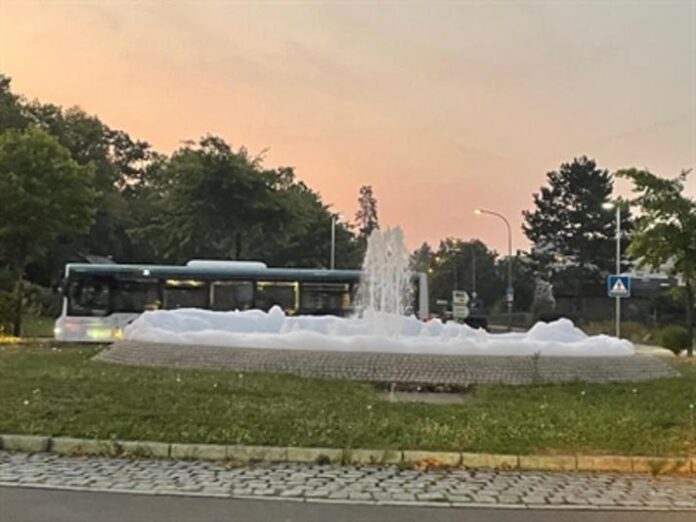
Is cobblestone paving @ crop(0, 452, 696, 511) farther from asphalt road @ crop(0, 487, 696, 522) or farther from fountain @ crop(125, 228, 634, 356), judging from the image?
fountain @ crop(125, 228, 634, 356)

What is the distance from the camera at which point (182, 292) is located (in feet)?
97.1

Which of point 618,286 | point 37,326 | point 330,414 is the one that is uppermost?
point 618,286

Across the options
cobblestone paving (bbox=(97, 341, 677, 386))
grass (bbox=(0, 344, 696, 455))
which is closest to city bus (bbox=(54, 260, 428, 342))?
cobblestone paving (bbox=(97, 341, 677, 386))

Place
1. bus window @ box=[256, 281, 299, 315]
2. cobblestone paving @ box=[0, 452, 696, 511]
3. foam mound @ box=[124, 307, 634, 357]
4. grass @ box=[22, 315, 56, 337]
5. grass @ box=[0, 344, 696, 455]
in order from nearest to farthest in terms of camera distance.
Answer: cobblestone paving @ box=[0, 452, 696, 511] < grass @ box=[0, 344, 696, 455] < foam mound @ box=[124, 307, 634, 357] < bus window @ box=[256, 281, 299, 315] < grass @ box=[22, 315, 56, 337]

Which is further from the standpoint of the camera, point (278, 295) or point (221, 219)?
point (221, 219)

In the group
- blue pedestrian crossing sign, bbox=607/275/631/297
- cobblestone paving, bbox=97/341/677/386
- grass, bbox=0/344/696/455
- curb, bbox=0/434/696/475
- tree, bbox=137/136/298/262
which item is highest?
tree, bbox=137/136/298/262

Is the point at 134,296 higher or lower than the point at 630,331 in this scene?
higher

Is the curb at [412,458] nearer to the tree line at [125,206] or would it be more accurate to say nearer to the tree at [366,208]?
the tree line at [125,206]

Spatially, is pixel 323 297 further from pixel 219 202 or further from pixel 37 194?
pixel 219 202

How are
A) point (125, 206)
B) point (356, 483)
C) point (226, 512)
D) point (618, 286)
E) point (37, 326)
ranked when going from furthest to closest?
1. point (125, 206)
2. point (37, 326)
3. point (618, 286)
4. point (356, 483)
5. point (226, 512)

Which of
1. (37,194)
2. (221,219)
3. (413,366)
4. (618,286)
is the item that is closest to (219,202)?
(221,219)

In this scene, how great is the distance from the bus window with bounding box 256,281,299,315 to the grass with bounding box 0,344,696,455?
15100 millimetres

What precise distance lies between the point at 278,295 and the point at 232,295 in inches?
65.9

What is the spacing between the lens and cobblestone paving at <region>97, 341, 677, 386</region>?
15.3 m
